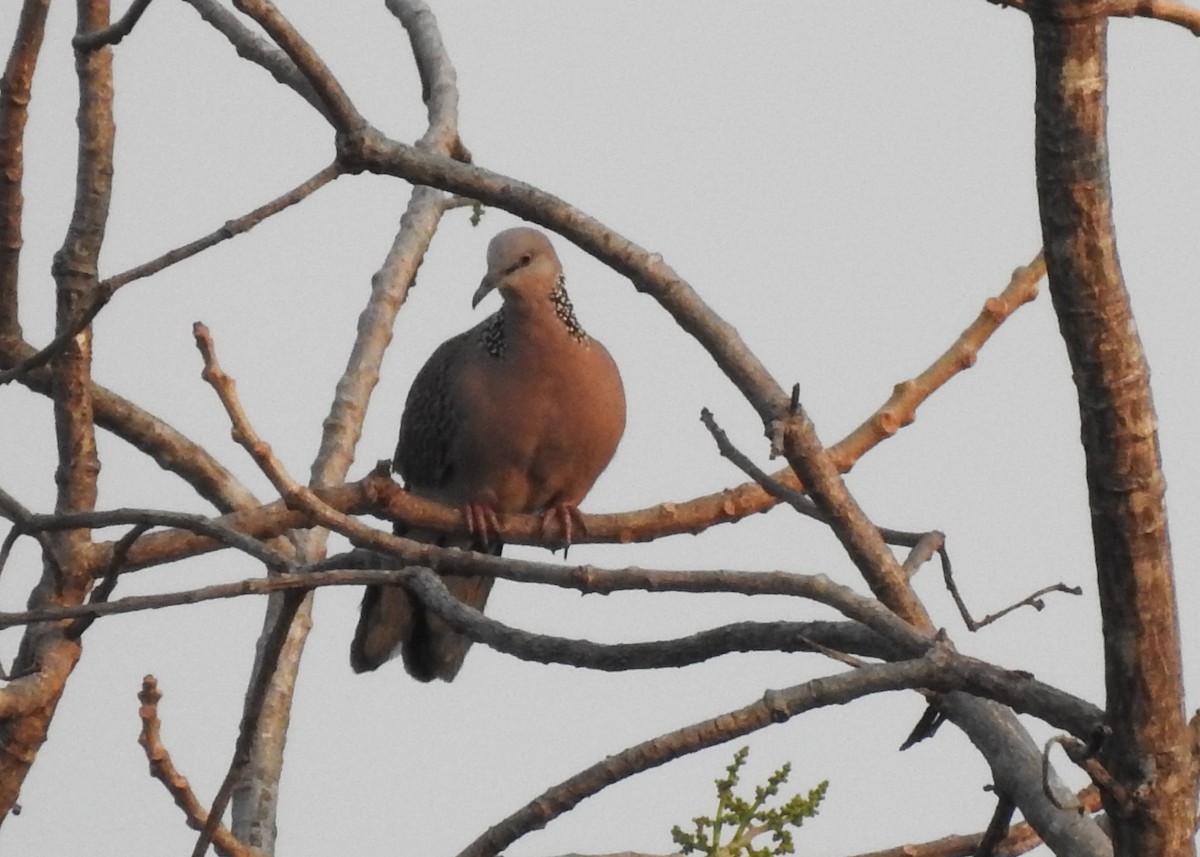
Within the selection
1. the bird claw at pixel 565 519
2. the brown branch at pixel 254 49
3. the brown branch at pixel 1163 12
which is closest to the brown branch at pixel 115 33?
the brown branch at pixel 254 49

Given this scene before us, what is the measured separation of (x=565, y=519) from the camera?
524 cm

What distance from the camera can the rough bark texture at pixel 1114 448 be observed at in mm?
1933

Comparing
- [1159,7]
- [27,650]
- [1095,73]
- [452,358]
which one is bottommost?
[1095,73]

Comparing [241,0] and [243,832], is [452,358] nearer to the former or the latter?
[243,832]

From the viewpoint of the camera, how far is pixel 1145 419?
208cm

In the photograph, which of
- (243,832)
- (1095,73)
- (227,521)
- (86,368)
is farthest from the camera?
(243,832)

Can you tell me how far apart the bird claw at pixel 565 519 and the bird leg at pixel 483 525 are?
0.14 metres

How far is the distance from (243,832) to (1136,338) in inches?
113

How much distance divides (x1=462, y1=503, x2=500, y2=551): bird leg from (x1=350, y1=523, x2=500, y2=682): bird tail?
0.15 meters

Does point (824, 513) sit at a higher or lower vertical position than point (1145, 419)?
higher

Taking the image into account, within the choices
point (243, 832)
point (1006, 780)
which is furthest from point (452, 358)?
point (1006, 780)

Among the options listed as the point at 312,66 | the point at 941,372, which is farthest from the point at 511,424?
the point at 312,66

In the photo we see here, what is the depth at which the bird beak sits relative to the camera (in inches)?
218

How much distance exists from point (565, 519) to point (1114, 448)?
3242 millimetres
